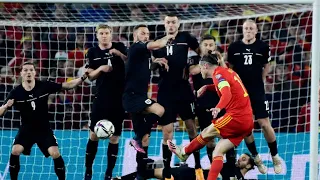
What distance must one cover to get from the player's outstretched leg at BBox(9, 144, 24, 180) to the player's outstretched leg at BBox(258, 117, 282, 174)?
10.1 ft

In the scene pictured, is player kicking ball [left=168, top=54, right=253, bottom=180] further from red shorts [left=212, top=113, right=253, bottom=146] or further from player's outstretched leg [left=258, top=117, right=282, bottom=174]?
player's outstretched leg [left=258, top=117, right=282, bottom=174]

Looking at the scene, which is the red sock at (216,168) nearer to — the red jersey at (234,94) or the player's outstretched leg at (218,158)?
the player's outstretched leg at (218,158)

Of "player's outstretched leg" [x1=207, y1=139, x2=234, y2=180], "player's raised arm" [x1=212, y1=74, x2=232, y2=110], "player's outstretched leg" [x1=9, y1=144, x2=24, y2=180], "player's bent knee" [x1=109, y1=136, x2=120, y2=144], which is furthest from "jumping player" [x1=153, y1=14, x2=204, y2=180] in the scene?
"player's outstretched leg" [x1=9, y1=144, x2=24, y2=180]

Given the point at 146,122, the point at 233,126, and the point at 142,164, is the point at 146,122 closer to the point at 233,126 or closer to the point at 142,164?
the point at 142,164

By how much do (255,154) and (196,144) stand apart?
1431 mm

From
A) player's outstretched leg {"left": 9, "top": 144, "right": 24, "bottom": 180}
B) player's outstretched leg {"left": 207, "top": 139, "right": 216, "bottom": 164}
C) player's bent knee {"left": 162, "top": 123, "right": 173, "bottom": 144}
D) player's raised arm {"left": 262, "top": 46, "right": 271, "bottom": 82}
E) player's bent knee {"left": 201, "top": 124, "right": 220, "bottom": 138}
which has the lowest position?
player's outstretched leg {"left": 9, "top": 144, "right": 24, "bottom": 180}

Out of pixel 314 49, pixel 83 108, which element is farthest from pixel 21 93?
pixel 314 49

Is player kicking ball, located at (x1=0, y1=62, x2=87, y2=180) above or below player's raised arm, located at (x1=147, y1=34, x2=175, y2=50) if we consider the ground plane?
below

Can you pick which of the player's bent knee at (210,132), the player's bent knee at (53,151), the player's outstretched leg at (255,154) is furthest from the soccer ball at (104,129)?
the player's outstretched leg at (255,154)

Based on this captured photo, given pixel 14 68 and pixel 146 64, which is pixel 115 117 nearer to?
pixel 146 64

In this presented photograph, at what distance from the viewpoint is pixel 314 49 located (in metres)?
11.3

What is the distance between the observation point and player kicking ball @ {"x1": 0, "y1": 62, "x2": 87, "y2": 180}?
12.4 metres

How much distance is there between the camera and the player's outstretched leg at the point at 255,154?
1274 centimetres

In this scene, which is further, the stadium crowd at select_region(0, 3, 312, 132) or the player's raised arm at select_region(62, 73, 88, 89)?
the stadium crowd at select_region(0, 3, 312, 132)
